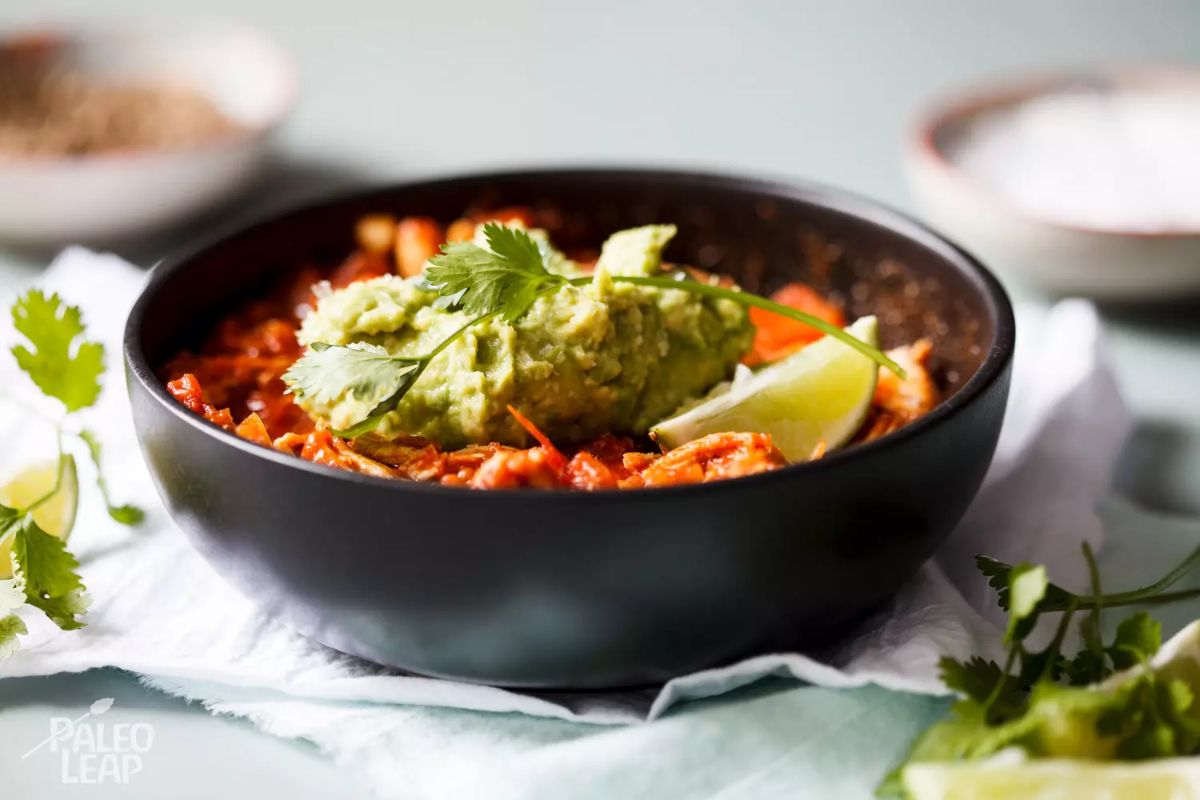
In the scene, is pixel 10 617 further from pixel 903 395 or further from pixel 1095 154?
pixel 1095 154

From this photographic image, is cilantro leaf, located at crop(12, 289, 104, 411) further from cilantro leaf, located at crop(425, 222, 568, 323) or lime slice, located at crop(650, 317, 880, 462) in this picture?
lime slice, located at crop(650, 317, 880, 462)

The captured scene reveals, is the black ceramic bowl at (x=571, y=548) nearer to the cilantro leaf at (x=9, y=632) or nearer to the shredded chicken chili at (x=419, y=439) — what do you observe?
the shredded chicken chili at (x=419, y=439)

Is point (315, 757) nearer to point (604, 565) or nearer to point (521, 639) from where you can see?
point (521, 639)

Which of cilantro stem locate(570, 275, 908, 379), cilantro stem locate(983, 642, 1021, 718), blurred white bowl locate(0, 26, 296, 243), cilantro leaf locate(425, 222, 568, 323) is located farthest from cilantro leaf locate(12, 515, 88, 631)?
blurred white bowl locate(0, 26, 296, 243)

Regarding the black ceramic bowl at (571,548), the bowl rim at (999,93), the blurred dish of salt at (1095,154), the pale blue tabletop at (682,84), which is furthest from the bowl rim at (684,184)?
the blurred dish of salt at (1095,154)

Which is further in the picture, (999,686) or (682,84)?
(682,84)
